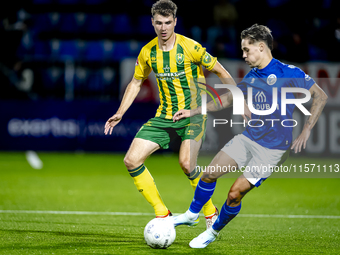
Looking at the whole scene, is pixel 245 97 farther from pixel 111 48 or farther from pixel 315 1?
pixel 315 1

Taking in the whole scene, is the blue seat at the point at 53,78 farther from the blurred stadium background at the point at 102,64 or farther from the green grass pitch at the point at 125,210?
the green grass pitch at the point at 125,210

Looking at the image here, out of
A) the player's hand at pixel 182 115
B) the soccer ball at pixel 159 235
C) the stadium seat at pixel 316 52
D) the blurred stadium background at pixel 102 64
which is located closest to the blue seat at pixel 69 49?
the blurred stadium background at pixel 102 64

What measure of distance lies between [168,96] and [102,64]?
258 inches

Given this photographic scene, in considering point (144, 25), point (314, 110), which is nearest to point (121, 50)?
point (144, 25)

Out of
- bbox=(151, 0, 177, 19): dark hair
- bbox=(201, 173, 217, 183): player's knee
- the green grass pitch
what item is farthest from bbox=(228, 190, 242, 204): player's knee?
bbox=(151, 0, 177, 19): dark hair

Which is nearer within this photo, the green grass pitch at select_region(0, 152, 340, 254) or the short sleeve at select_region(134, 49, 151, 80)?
the green grass pitch at select_region(0, 152, 340, 254)

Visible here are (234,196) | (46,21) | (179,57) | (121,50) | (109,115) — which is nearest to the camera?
(234,196)

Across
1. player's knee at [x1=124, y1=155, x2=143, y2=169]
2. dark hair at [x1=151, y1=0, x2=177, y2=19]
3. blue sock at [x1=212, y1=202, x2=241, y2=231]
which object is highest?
dark hair at [x1=151, y1=0, x2=177, y2=19]

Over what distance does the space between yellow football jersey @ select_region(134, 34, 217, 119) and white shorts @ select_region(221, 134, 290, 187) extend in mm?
875

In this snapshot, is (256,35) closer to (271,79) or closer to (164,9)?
(271,79)

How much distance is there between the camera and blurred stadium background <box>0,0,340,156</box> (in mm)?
10961

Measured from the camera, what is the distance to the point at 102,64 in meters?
11.3

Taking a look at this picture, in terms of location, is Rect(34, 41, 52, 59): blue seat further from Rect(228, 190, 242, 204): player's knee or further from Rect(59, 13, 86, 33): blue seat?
Rect(228, 190, 242, 204): player's knee

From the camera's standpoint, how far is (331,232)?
500cm
